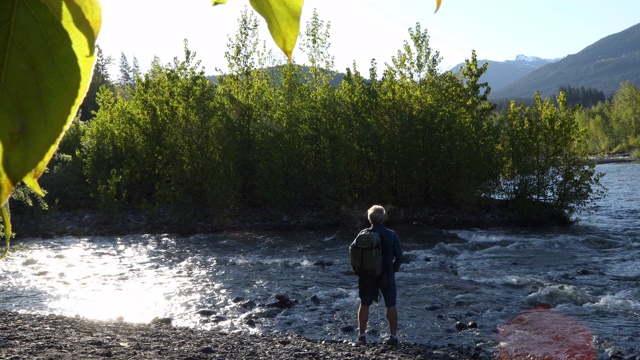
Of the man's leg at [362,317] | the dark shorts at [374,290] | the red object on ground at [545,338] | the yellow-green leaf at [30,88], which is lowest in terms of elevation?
the red object on ground at [545,338]

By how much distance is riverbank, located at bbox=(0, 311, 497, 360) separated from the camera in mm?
8008

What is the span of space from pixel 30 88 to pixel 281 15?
11cm

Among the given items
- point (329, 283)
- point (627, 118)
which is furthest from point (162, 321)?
point (627, 118)

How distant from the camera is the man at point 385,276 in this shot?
7758 millimetres

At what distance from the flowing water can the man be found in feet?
2.83

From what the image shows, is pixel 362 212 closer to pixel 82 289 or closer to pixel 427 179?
pixel 427 179

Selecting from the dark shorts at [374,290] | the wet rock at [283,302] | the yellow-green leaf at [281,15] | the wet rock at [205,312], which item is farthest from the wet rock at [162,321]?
the yellow-green leaf at [281,15]

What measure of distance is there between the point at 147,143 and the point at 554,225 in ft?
56.1

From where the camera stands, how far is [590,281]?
38.1ft

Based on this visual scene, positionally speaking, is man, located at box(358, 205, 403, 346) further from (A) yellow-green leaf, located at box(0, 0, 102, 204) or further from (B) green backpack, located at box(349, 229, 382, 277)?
(A) yellow-green leaf, located at box(0, 0, 102, 204)

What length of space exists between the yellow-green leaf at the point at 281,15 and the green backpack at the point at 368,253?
7.37 meters

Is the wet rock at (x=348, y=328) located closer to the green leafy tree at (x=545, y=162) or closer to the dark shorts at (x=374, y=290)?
the dark shorts at (x=374, y=290)

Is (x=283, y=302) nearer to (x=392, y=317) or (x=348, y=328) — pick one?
(x=348, y=328)

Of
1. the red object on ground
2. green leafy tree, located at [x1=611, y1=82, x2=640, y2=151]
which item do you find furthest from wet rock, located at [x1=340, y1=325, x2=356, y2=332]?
green leafy tree, located at [x1=611, y1=82, x2=640, y2=151]
